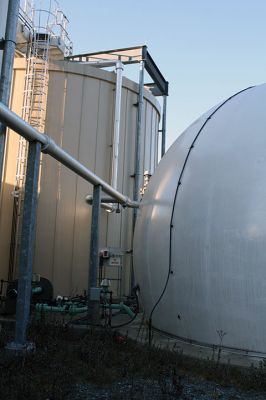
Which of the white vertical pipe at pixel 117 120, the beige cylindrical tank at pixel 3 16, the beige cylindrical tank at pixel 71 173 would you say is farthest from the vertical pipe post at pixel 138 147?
the beige cylindrical tank at pixel 3 16

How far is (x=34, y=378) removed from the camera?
5.35 meters

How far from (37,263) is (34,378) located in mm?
8525

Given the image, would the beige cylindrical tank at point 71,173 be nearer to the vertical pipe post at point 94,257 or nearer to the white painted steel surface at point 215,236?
the vertical pipe post at point 94,257

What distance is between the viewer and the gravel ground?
5.07 meters

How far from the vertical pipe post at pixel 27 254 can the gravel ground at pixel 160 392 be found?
185cm

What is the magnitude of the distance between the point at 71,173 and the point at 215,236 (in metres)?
7.57

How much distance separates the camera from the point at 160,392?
17.3 ft

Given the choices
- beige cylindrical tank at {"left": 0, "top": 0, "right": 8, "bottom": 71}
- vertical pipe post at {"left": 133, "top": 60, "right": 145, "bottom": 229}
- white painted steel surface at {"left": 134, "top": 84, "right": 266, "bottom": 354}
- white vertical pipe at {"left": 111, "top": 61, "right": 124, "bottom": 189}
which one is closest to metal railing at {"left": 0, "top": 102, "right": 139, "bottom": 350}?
beige cylindrical tank at {"left": 0, "top": 0, "right": 8, "bottom": 71}

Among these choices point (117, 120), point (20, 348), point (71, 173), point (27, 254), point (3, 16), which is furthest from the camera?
point (117, 120)

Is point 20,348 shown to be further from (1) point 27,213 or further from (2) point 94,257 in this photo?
(2) point 94,257

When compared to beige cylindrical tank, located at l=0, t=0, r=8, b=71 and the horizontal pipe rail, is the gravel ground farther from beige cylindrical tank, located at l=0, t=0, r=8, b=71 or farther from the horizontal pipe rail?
beige cylindrical tank, located at l=0, t=0, r=8, b=71

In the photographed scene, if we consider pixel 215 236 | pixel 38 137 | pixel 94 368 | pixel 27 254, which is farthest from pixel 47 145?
pixel 94 368

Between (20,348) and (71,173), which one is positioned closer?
(20,348)

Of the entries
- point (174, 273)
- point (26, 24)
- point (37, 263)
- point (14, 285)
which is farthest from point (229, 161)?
point (26, 24)
